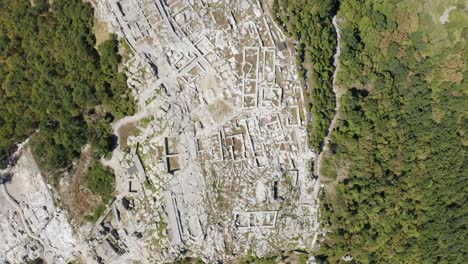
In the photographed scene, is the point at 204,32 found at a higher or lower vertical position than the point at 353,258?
higher

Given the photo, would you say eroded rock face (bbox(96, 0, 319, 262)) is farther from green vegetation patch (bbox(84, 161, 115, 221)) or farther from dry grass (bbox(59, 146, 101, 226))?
dry grass (bbox(59, 146, 101, 226))

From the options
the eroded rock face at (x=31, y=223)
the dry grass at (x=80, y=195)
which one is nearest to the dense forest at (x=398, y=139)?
the dry grass at (x=80, y=195)

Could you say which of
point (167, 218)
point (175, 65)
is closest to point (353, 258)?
point (167, 218)

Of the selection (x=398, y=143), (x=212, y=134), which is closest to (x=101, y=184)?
(x=212, y=134)

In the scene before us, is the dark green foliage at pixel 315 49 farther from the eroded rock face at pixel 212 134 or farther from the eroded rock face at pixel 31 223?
the eroded rock face at pixel 31 223

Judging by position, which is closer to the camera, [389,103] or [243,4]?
[243,4]

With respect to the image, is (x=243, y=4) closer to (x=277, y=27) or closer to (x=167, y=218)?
(x=277, y=27)

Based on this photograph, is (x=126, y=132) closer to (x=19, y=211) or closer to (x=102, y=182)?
(x=102, y=182)
